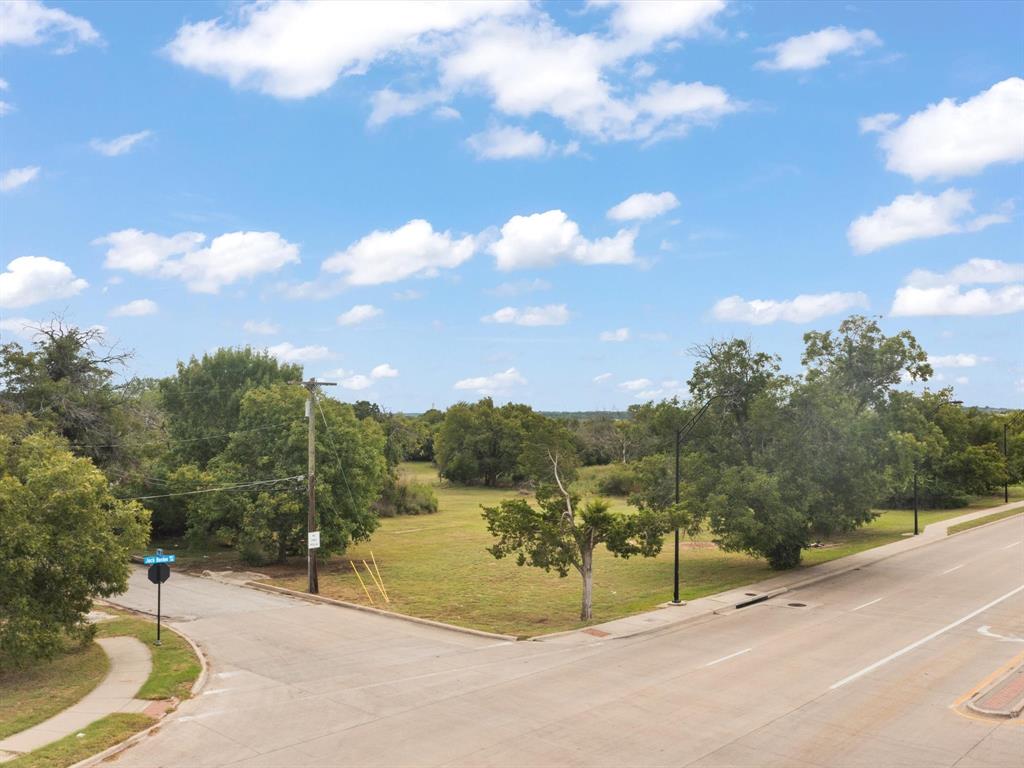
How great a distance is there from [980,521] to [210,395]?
5064cm

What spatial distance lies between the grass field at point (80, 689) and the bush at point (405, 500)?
1736 inches

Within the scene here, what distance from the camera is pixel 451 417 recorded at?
9794 cm

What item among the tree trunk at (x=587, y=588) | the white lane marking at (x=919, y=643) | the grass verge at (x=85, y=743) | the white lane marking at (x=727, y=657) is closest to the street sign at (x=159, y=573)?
the grass verge at (x=85, y=743)

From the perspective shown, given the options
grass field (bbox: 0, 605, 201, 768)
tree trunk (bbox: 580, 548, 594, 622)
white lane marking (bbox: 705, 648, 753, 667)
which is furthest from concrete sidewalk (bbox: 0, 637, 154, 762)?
tree trunk (bbox: 580, 548, 594, 622)

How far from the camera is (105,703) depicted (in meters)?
15.6

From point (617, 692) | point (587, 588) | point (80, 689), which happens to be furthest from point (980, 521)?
point (80, 689)

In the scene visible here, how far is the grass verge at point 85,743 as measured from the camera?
39.9 feet

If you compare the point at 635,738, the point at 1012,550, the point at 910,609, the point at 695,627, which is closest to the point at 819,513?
the point at 910,609

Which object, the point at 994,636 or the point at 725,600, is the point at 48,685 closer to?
the point at 725,600

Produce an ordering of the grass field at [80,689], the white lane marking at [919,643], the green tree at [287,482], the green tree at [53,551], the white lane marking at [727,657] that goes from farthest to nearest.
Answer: the green tree at [287,482] < the white lane marking at [727,657] < the green tree at [53,551] < the white lane marking at [919,643] < the grass field at [80,689]

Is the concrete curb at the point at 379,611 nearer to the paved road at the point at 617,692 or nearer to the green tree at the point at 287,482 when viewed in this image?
the paved road at the point at 617,692

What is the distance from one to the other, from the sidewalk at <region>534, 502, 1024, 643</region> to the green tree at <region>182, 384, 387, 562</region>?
1693 cm

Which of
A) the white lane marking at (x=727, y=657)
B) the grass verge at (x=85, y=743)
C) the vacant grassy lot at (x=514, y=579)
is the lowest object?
the vacant grassy lot at (x=514, y=579)

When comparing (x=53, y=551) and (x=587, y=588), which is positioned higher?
(x=53, y=551)
